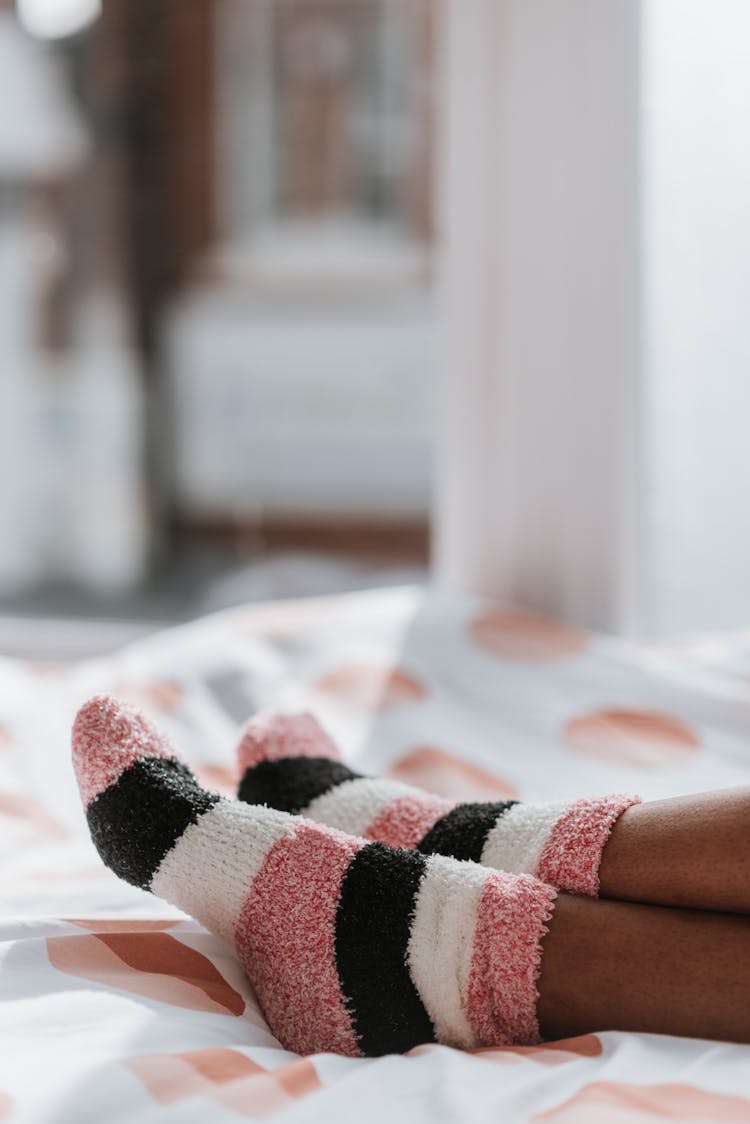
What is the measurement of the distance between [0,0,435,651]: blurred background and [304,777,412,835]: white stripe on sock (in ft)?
6.34

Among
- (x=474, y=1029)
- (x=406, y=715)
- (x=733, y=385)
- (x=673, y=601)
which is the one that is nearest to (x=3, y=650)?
(x=406, y=715)

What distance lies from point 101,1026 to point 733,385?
2.69ft

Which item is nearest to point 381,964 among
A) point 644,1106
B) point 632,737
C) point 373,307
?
point 644,1106

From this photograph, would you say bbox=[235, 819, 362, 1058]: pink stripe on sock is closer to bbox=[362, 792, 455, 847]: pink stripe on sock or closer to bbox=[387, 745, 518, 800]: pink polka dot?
bbox=[362, 792, 455, 847]: pink stripe on sock

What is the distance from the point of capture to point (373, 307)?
316 centimetres

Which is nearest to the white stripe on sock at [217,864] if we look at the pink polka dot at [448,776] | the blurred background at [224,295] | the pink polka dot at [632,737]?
the pink polka dot at [448,776]

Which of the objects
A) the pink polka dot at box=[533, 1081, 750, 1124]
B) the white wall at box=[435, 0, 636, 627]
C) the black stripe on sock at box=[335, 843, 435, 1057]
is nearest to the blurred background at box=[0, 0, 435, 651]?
the white wall at box=[435, 0, 636, 627]

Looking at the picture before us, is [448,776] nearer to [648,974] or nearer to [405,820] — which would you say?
[405,820]

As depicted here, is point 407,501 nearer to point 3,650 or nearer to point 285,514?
point 285,514

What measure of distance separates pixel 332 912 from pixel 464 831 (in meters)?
0.10

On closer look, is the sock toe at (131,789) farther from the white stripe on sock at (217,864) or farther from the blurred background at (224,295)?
the blurred background at (224,295)

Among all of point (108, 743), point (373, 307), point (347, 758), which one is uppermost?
point (373, 307)

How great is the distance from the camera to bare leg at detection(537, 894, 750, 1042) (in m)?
0.51

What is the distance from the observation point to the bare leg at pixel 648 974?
Answer: 510mm
